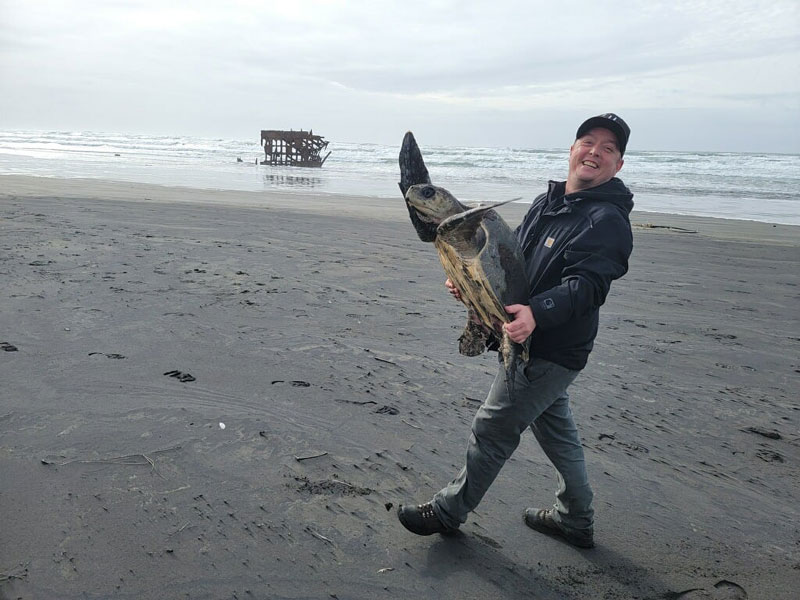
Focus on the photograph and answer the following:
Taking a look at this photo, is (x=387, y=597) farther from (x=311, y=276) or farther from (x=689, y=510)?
(x=311, y=276)

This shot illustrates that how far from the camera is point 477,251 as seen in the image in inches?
97.3

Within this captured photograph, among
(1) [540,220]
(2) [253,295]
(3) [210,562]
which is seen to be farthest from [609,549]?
(2) [253,295]

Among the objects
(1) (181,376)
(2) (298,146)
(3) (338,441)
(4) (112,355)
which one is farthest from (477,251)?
(2) (298,146)

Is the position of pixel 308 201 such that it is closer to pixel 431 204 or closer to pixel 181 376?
pixel 181 376

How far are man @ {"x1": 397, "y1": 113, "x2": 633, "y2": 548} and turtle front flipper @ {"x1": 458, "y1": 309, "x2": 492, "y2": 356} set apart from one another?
0.14 metres

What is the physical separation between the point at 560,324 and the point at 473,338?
0.55 meters

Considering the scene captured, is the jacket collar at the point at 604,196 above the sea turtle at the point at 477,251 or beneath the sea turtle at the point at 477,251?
above

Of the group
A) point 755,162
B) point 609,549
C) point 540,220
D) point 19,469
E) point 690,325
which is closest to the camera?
point 540,220

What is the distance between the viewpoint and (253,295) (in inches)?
257

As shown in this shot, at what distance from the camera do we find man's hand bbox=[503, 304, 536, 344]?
7.66ft

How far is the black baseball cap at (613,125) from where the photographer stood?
2496 millimetres

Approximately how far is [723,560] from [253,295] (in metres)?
4.88

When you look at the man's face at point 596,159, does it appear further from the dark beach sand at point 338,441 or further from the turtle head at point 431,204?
the dark beach sand at point 338,441

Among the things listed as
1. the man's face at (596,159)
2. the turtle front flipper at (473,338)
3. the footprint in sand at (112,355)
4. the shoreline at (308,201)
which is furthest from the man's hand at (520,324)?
the shoreline at (308,201)
